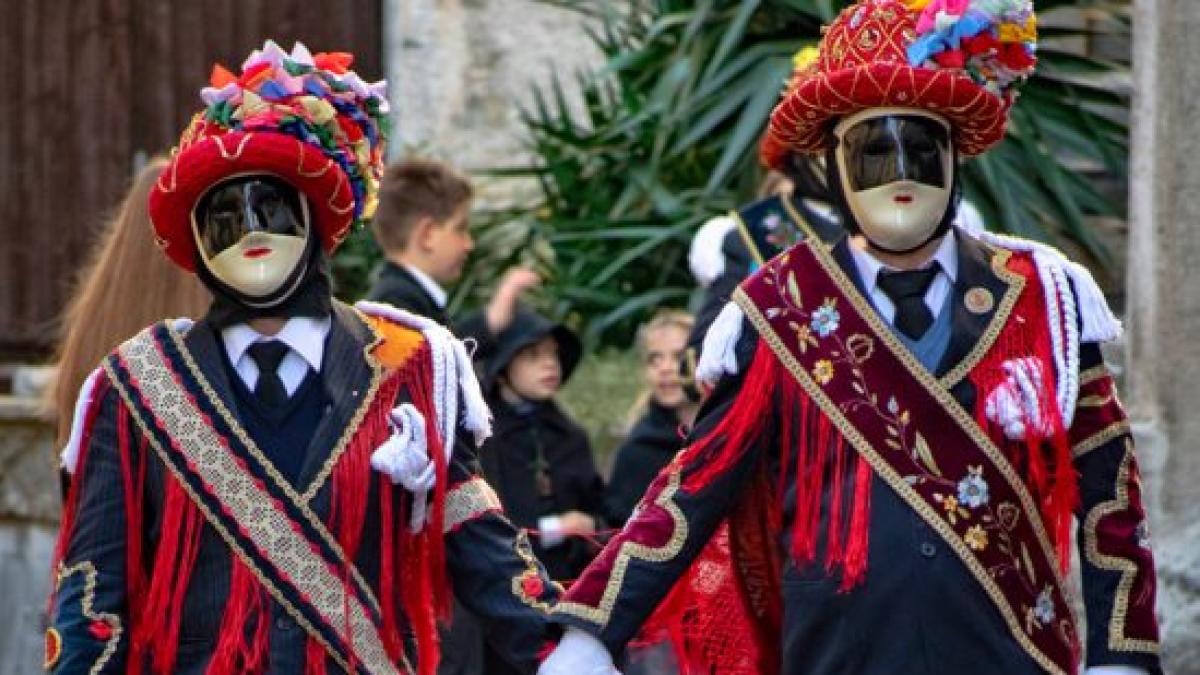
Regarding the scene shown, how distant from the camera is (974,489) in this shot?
5.76m

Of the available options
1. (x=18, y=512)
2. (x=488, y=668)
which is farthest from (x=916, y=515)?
(x=18, y=512)

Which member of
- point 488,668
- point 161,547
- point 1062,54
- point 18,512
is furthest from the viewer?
point 1062,54

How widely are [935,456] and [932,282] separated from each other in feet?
1.20

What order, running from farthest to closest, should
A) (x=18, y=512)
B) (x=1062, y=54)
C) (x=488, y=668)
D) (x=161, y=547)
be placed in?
(x=1062, y=54), (x=18, y=512), (x=488, y=668), (x=161, y=547)

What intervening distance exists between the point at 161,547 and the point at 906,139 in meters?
1.56

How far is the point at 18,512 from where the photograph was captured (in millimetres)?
10445

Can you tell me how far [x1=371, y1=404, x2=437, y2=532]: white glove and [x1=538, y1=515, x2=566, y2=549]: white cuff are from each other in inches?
105

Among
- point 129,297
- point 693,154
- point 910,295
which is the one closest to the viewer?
point 910,295

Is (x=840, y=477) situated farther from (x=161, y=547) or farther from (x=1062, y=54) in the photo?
(x=1062, y=54)

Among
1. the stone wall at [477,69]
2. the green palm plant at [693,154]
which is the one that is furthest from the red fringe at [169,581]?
the stone wall at [477,69]

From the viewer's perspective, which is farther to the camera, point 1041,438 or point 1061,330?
point 1061,330

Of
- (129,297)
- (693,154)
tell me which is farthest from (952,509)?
(693,154)

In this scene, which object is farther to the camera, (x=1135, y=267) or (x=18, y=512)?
(x=18, y=512)

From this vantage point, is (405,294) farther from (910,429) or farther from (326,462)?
(910,429)
